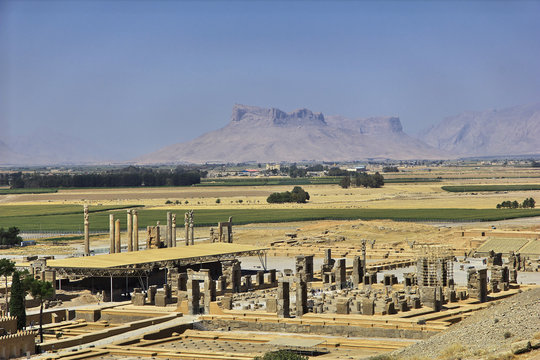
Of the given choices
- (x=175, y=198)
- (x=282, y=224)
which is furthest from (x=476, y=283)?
(x=175, y=198)

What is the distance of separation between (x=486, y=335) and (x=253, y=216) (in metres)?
95.7

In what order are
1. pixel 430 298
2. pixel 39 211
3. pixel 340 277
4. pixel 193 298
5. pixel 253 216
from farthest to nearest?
pixel 39 211 → pixel 253 216 → pixel 340 277 → pixel 193 298 → pixel 430 298

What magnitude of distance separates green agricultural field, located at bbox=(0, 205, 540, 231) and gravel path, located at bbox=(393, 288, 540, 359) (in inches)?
3059

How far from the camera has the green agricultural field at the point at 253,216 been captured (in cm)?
11838

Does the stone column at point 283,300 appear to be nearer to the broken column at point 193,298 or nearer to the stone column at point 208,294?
the stone column at point 208,294

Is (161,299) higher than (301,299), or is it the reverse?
(301,299)

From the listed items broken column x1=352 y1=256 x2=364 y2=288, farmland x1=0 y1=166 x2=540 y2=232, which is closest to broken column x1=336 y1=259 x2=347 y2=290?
broken column x1=352 y1=256 x2=364 y2=288

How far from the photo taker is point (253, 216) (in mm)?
129250

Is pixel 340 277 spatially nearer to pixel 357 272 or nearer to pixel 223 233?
pixel 357 272

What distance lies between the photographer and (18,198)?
18538 cm

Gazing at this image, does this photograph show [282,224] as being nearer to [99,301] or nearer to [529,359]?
[99,301]

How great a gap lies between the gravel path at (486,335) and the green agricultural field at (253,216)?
77.7 m

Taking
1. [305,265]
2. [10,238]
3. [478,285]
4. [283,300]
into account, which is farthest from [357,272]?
[10,238]

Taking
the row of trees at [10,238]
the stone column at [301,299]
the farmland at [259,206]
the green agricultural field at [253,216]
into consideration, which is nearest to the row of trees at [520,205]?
the farmland at [259,206]
